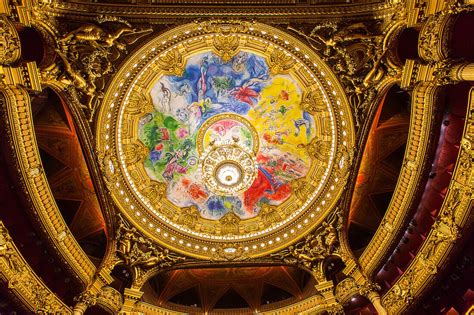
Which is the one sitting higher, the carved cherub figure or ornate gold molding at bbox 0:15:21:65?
the carved cherub figure

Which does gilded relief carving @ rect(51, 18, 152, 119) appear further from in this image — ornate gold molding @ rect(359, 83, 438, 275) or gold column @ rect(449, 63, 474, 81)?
gold column @ rect(449, 63, 474, 81)

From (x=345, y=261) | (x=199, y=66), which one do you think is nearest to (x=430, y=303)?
(x=345, y=261)

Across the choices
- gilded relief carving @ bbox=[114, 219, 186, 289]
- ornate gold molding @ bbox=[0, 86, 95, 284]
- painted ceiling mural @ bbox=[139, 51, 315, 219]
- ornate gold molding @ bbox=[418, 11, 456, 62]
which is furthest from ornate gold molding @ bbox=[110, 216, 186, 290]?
ornate gold molding @ bbox=[418, 11, 456, 62]

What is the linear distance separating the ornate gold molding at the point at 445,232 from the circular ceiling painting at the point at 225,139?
382 cm

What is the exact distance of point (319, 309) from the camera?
13.5m

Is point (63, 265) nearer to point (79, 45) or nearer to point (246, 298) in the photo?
point (79, 45)

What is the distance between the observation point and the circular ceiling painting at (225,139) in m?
13.0

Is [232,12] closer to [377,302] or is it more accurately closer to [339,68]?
[339,68]

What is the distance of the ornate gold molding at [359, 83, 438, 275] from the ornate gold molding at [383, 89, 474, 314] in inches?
39.7

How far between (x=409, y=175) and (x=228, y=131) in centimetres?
684

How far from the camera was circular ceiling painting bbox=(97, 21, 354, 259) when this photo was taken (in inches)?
513

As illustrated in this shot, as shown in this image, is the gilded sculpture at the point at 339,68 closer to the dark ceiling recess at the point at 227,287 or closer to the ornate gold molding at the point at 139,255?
the ornate gold molding at the point at 139,255

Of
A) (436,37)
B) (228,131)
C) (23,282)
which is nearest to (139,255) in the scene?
(23,282)

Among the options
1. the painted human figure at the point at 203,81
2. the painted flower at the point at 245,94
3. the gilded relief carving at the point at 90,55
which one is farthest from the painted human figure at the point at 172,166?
Answer: the gilded relief carving at the point at 90,55
